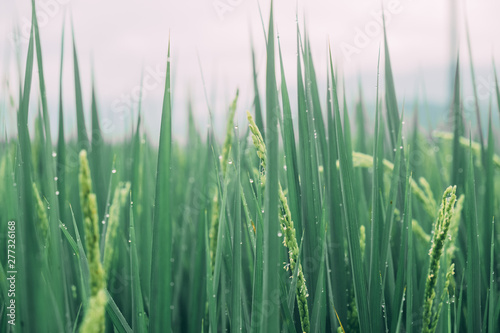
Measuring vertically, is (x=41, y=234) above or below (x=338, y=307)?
above

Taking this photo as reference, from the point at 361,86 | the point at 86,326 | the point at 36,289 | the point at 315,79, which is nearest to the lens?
the point at 86,326

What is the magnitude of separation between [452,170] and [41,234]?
2.65ft

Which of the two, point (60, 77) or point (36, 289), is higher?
point (60, 77)

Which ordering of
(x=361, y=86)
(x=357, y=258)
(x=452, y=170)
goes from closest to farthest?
(x=357, y=258), (x=452, y=170), (x=361, y=86)

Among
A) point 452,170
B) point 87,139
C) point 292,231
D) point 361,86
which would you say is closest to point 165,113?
point 292,231

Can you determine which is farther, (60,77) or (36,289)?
(60,77)

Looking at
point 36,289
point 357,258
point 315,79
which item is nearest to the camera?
point 36,289

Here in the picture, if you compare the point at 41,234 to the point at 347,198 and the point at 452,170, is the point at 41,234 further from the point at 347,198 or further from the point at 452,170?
the point at 452,170

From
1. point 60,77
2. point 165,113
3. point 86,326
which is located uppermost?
point 60,77

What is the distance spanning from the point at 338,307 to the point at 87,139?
64 cm

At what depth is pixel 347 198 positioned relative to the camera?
24.0 inches

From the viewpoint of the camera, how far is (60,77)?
2.37 ft

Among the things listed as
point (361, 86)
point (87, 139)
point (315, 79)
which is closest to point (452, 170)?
point (315, 79)

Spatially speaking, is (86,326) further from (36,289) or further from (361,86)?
(361,86)
